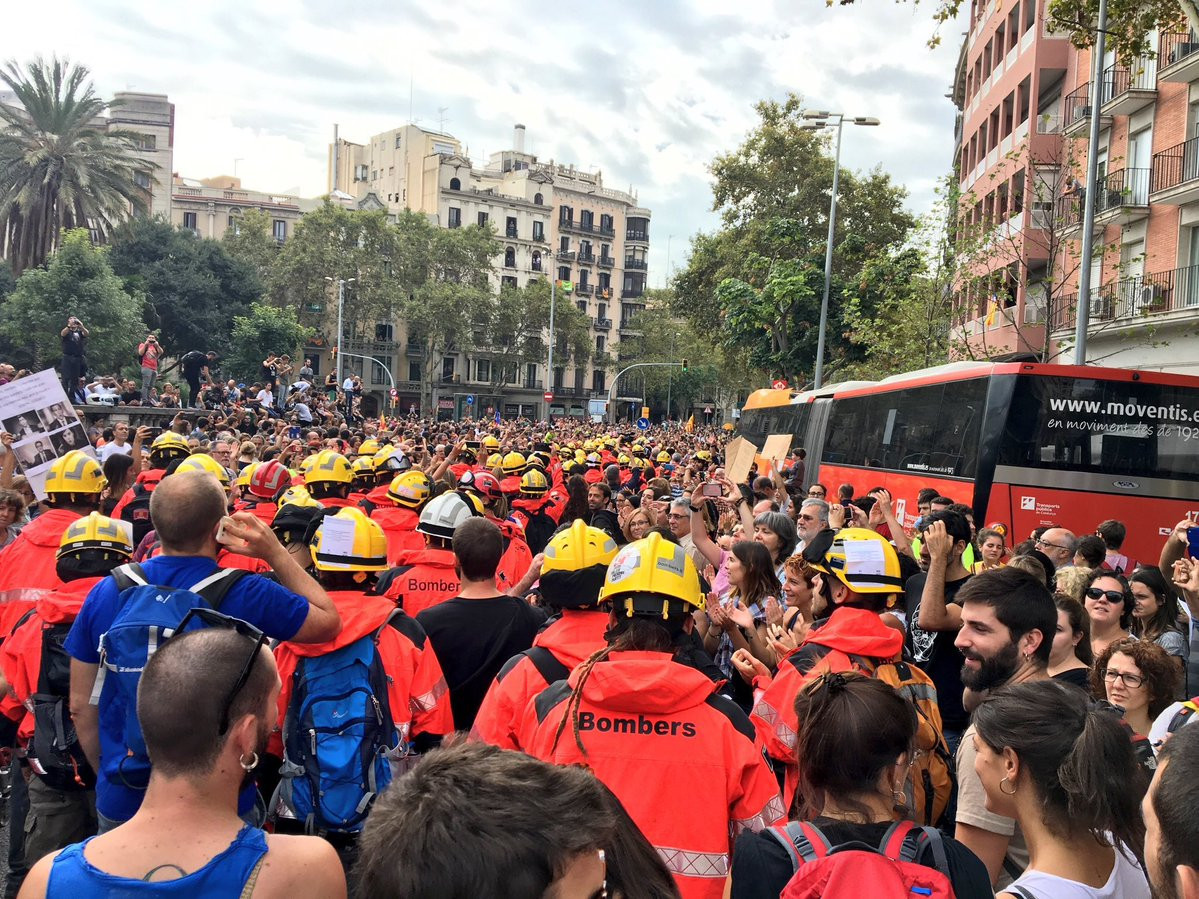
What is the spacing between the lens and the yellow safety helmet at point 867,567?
3963mm

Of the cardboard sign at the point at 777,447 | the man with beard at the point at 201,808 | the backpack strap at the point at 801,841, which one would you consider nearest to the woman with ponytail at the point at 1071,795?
the backpack strap at the point at 801,841

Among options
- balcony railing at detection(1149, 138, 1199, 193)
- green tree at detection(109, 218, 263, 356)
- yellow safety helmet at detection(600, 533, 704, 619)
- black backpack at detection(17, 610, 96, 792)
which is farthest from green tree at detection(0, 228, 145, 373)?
yellow safety helmet at detection(600, 533, 704, 619)

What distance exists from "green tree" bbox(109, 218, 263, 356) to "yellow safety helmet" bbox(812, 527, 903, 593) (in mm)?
49264

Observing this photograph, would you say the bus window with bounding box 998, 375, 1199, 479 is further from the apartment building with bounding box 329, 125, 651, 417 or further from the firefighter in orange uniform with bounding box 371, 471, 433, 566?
the apartment building with bounding box 329, 125, 651, 417

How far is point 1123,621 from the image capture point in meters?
5.58

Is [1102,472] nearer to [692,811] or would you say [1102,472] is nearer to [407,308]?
[692,811]

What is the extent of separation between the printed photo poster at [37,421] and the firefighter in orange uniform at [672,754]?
842 cm

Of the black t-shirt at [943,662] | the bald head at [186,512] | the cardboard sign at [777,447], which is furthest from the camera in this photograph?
the cardboard sign at [777,447]

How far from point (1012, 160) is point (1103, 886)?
28.0 meters

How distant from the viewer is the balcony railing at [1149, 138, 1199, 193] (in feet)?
80.1

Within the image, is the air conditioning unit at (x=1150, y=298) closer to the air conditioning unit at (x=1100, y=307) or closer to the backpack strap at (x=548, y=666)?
the air conditioning unit at (x=1100, y=307)

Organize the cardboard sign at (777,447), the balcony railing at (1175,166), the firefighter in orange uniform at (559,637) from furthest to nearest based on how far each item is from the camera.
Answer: the balcony railing at (1175,166), the cardboard sign at (777,447), the firefighter in orange uniform at (559,637)

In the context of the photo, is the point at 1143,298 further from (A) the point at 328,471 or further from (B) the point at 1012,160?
(A) the point at 328,471

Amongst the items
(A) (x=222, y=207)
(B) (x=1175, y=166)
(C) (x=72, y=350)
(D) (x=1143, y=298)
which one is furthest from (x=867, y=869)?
(A) (x=222, y=207)
